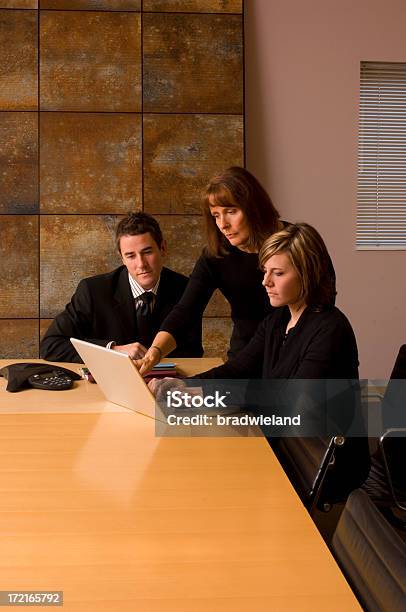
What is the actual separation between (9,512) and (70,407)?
0.98 meters

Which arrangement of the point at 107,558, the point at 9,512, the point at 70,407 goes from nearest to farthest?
the point at 107,558, the point at 9,512, the point at 70,407

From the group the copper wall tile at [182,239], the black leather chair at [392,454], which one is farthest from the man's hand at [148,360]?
the copper wall tile at [182,239]

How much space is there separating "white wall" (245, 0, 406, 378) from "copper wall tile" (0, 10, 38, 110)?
1.45 metres

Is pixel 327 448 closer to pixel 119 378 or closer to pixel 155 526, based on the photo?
pixel 155 526

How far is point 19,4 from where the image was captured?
4.77 m

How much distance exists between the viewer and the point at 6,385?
288 centimetres

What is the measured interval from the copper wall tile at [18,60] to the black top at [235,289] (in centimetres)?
214

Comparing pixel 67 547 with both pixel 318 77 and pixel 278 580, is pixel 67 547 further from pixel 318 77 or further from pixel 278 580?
pixel 318 77

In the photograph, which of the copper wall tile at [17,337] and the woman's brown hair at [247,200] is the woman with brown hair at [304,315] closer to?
the woman's brown hair at [247,200]

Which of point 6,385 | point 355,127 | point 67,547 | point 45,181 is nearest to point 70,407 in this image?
point 6,385

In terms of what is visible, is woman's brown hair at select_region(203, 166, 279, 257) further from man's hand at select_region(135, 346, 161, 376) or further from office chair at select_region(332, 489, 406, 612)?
office chair at select_region(332, 489, 406, 612)

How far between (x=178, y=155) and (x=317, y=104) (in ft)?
3.68

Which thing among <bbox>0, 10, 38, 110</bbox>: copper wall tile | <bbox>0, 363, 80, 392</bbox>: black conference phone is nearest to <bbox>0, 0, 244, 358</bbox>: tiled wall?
<bbox>0, 10, 38, 110</bbox>: copper wall tile

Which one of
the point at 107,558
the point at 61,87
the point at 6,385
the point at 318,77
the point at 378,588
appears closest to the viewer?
the point at 378,588
